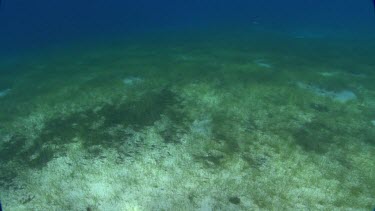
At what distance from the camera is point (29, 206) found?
16781 mm

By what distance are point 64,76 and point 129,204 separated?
21310mm

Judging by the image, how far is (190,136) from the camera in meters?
21.9

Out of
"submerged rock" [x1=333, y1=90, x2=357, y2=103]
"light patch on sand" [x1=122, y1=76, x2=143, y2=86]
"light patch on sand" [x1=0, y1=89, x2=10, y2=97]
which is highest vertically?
"light patch on sand" [x1=122, y1=76, x2=143, y2=86]

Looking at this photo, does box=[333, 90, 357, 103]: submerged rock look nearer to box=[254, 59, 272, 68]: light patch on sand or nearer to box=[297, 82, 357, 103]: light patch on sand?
box=[297, 82, 357, 103]: light patch on sand

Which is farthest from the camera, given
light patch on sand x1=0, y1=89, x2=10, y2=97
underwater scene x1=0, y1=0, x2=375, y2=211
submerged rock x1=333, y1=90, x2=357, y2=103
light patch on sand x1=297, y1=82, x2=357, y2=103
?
light patch on sand x1=0, y1=89, x2=10, y2=97

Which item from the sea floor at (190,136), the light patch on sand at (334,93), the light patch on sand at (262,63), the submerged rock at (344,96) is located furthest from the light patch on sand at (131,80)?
the submerged rock at (344,96)

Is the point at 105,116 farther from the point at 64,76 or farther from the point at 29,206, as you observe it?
the point at 64,76

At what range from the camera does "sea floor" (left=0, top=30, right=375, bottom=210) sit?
17.3 metres

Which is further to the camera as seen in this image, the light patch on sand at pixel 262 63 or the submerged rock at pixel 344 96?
the light patch on sand at pixel 262 63

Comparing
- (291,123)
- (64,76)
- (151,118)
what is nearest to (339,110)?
(291,123)

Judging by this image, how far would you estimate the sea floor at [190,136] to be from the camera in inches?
682

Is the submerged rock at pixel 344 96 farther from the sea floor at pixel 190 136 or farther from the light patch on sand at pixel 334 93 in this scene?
the sea floor at pixel 190 136

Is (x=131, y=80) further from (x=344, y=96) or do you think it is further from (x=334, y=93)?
(x=344, y=96)

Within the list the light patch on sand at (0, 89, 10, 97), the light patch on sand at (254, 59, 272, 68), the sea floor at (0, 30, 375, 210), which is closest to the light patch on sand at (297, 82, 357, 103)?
the sea floor at (0, 30, 375, 210)
